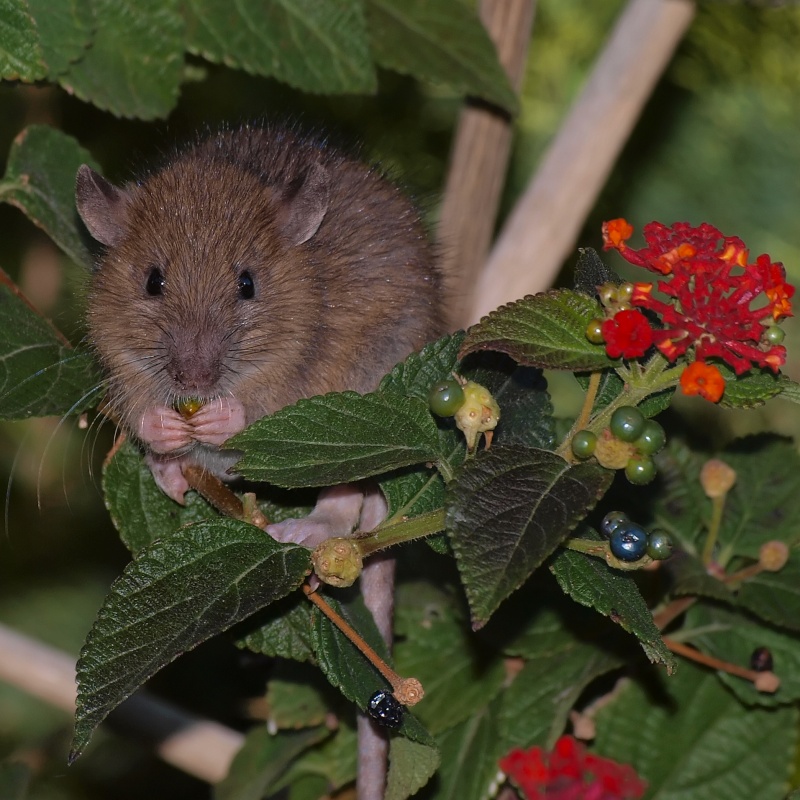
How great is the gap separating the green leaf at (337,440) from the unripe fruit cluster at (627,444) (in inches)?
9.1

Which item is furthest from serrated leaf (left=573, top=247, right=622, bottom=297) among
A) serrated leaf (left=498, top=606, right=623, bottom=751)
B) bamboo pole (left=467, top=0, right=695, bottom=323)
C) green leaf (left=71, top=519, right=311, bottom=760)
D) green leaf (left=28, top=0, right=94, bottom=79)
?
bamboo pole (left=467, top=0, right=695, bottom=323)

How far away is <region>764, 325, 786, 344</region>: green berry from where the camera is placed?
146cm

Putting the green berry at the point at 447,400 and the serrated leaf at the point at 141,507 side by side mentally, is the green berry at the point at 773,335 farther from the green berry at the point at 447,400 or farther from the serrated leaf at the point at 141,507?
the serrated leaf at the point at 141,507

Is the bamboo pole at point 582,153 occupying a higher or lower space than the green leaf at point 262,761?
higher

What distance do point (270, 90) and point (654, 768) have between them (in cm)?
187

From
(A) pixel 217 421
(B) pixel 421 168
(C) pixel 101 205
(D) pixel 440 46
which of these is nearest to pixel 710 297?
(A) pixel 217 421

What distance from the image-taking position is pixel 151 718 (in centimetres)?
234

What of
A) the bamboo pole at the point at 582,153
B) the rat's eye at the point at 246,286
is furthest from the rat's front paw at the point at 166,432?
the bamboo pole at the point at 582,153

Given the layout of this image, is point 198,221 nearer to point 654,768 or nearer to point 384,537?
point 384,537

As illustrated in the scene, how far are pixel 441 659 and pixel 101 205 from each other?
99cm

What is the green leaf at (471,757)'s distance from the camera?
205 centimetres

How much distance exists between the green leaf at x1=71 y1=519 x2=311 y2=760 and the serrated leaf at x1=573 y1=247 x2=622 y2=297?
1.64 ft

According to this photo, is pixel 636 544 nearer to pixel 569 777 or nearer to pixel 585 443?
pixel 585 443

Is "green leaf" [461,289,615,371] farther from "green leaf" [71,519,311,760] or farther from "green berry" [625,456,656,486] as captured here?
"green leaf" [71,519,311,760]
